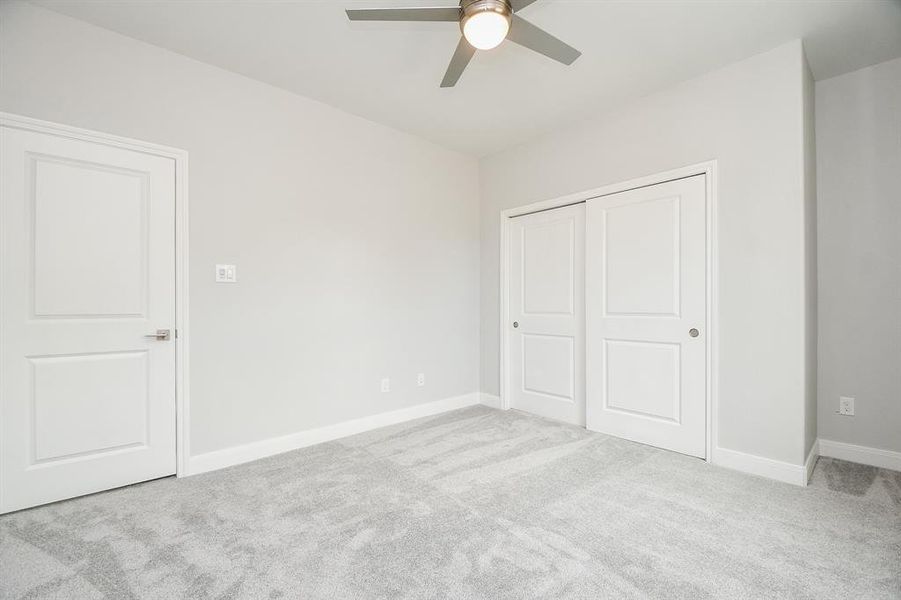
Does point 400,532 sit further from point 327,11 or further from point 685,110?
point 685,110

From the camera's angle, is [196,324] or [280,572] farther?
[196,324]

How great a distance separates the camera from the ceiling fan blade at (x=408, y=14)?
168 cm

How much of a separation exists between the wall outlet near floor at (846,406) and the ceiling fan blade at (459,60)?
3340 millimetres

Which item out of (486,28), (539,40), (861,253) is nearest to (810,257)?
(861,253)

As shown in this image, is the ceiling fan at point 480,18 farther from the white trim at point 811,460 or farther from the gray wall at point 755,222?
the white trim at point 811,460

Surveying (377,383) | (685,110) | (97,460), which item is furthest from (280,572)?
(685,110)

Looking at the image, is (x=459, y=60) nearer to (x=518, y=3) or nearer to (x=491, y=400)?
(x=518, y=3)

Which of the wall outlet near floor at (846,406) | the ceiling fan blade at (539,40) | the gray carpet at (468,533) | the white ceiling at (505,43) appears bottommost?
the gray carpet at (468,533)

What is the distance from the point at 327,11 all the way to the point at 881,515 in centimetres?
393

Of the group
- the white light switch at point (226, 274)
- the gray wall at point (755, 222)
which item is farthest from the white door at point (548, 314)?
the white light switch at point (226, 274)

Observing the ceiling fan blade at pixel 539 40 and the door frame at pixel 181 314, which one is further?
the door frame at pixel 181 314

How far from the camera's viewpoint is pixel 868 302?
8.84 ft

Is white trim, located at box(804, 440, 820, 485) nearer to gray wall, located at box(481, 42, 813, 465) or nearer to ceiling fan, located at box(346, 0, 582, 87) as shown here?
gray wall, located at box(481, 42, 813, 465)

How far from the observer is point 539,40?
192 centimetres
